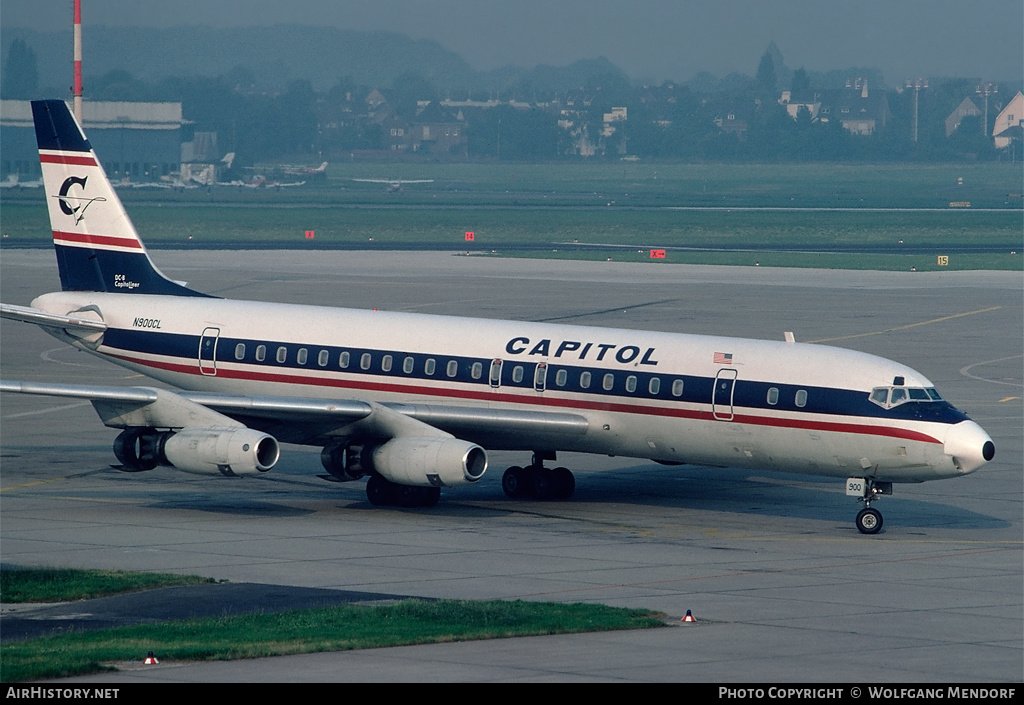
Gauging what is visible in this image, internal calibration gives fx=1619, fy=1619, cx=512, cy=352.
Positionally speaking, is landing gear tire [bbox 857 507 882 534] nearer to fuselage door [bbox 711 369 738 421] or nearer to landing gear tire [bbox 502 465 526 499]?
fuselage door [bbox 711 369 738 421]

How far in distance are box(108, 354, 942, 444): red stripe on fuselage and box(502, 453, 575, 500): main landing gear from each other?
6.82ft

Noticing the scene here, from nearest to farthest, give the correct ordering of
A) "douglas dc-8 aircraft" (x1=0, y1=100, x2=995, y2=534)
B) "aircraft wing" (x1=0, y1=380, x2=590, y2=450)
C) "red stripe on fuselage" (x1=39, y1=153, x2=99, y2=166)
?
"douglas dc-8 aircraft" (x1=0, y1=100, x2=995, y2=534) → "aircraft wing" (x1=0, y1=380, x2=590, y2=450) → "red stripe on fuselage" (x1=39, y1=153, x2=99, y2=166)

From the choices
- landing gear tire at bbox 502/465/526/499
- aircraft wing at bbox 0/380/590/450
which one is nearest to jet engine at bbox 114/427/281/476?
aircraft wing at bbox 0/380/590/450

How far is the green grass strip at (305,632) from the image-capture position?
21406 millimetres

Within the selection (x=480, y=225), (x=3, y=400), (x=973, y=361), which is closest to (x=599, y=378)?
(x=3, y=400)

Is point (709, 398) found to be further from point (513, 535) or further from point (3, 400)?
point (3, 400)

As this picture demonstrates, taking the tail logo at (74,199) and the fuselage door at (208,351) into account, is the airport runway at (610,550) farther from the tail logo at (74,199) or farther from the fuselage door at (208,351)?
the tail logo at (74,199)

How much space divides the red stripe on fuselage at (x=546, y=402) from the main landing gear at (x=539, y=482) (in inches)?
81.9

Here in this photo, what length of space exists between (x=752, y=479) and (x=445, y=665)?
21919 millimetres

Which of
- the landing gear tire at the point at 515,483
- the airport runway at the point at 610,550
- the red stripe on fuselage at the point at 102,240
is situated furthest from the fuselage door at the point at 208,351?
the landing gear tire at the point at 515,483

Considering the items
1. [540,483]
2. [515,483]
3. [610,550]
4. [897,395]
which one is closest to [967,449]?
[897,395]

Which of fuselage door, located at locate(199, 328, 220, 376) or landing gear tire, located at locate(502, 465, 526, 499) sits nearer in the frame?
landing gear tire, located at locate(502, 465, 526, 499)

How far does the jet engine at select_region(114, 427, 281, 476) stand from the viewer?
1351 inches

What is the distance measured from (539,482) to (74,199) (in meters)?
15.8
